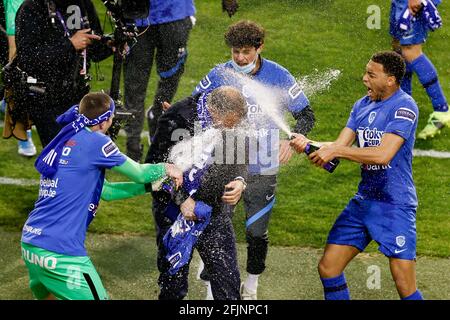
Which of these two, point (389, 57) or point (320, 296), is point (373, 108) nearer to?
point (389, 57)

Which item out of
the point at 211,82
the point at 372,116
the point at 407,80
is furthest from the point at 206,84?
the point at 407,80

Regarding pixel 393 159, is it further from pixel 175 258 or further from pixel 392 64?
pixel 175 258

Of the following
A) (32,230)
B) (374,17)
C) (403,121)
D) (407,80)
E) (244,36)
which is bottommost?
(374,17)

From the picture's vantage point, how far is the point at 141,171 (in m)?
6.70

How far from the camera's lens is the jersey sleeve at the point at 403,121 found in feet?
23.1

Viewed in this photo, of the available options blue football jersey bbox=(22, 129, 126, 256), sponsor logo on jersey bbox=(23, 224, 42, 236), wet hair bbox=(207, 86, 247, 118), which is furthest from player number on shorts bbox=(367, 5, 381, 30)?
sponsor logo on jersey bbox=(23, 224, 42, 236)

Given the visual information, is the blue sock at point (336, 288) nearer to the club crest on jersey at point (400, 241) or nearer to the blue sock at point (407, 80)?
the club crest on jersey at point (400, 241)

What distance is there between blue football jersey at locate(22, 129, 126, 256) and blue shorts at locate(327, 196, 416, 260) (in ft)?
5.34

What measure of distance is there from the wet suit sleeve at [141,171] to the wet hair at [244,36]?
4.63ft

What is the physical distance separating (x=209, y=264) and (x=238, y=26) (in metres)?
1.85

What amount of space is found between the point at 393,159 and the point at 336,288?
0.93 metres

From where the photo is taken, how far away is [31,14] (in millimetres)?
8242

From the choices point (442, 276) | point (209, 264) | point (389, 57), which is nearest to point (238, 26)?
point (389, 57)

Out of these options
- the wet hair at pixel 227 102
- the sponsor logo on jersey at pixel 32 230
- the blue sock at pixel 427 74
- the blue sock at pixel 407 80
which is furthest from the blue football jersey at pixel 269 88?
the blue sock at pixel 427 74
